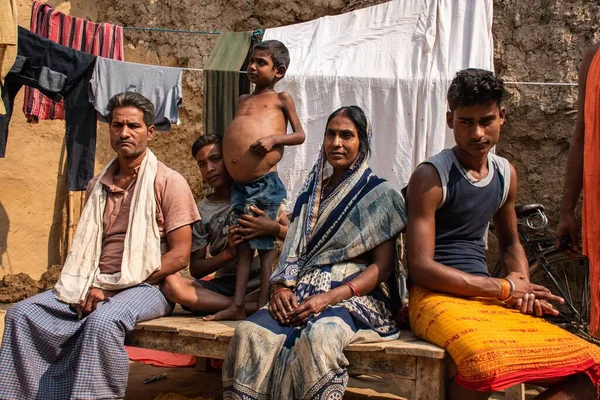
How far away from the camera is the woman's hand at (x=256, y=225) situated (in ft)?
12.4

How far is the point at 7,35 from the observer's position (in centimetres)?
507

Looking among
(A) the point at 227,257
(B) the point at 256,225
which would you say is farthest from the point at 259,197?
(A) the point at 227,257

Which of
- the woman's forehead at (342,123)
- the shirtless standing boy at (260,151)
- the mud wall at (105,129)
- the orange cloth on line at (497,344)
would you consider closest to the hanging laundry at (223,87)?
the mud wall at (105,129)

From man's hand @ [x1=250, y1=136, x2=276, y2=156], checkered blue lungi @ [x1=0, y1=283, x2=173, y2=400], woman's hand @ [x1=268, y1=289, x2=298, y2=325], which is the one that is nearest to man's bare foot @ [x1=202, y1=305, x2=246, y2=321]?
checkered blue lungi @ [x1=0, y1=283, x2=173, y2=400]

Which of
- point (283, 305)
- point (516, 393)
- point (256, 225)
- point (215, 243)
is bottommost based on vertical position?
point (516, 393)

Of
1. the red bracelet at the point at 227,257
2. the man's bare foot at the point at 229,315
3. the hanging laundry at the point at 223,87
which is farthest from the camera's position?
the hanging laundry at the point at 223,87

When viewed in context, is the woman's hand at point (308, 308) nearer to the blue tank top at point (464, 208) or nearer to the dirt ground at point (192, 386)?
the blue tank top at point (464, 208)

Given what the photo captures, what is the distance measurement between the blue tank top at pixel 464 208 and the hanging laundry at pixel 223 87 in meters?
2.94

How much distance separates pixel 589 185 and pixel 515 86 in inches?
122

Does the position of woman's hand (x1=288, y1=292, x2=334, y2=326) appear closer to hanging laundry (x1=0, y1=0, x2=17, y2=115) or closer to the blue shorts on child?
the blue shorts on child

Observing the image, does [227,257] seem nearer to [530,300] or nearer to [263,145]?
[263,145]

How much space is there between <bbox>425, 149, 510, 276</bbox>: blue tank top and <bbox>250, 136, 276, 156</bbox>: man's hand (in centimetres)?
111

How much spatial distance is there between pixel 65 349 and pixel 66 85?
2985 mm

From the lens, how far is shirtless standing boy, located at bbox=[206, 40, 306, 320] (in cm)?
383
